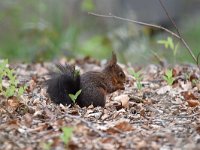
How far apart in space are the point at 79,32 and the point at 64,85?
649 centimetres

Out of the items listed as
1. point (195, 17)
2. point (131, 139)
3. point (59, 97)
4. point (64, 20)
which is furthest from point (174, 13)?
point (131, 139)

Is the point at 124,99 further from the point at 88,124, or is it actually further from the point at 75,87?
the point at 88,124

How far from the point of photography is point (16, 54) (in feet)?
36.0

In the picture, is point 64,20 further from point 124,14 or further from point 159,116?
point 159,116

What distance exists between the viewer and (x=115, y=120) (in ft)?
17.0

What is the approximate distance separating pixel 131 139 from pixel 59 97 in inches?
47.5

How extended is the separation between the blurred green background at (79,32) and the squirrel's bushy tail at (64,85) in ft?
8.46

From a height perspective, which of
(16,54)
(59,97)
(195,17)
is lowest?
(59,97)

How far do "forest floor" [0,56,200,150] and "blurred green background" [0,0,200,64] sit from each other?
181 centimetres

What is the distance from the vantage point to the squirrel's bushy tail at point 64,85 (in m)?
5.52

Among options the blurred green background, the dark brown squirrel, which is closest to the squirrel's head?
the dark brown squirrel

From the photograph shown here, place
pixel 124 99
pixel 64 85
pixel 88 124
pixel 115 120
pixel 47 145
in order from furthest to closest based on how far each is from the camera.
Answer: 1. pixel 124 99
2. pixel 64 85
3. pixel 115 120
4. pixel 88 124
5. pixel 47 145

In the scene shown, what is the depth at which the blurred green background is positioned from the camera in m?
9.95

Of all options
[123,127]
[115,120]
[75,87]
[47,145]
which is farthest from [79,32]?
[47,145]
